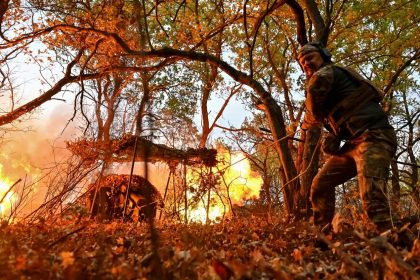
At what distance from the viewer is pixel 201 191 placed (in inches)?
328

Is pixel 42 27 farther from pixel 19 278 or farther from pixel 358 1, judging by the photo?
pixel 19 278

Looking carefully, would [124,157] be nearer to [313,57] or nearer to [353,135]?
[313,57]

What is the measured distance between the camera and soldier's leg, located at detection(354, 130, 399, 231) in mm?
4156

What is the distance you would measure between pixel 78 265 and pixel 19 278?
1.14ft

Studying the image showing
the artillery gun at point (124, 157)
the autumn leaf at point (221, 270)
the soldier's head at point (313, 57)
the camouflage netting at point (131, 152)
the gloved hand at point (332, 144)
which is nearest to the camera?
the autumn leaf at point (221, 270)

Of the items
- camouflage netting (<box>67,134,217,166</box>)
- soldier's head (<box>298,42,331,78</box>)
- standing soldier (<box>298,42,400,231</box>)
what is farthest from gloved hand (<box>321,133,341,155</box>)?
camouflage netting (<box>67,134,217,166</box>)

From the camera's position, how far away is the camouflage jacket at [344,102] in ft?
15.2

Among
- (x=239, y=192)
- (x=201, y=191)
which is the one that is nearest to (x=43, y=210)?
(x=201, y=191)

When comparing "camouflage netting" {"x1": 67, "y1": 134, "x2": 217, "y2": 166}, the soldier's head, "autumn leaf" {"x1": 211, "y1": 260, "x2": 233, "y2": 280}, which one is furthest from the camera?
"camouflage netting" {"x1": 67, "y1": 134, "x2": 217, "y2": 166}

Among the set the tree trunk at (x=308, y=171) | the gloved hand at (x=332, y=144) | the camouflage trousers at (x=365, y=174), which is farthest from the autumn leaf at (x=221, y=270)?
the tree trunk at (x=308, y=171)

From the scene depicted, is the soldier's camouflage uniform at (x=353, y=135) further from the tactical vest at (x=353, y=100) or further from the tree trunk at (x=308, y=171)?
the tree trunk at (x=308, y=171)

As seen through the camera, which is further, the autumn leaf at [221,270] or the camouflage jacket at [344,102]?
the camouflage jacket at [344,102]

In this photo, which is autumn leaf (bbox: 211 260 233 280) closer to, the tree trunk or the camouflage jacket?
the camouflage jacket

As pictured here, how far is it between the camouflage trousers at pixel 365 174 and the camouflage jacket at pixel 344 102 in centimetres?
15
